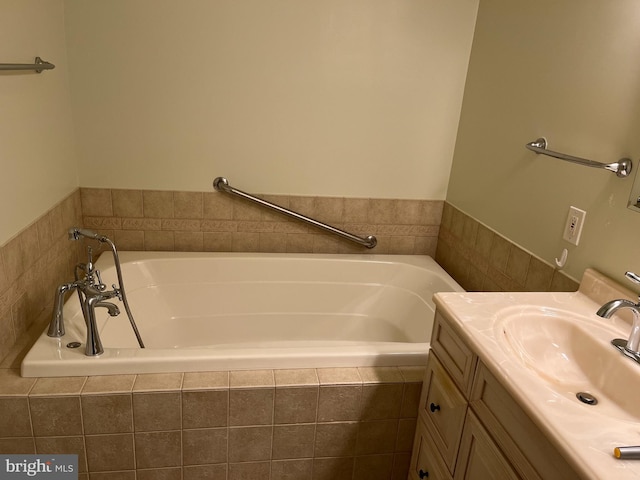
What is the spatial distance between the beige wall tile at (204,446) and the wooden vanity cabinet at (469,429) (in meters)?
0.63

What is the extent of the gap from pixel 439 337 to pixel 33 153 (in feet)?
5.06

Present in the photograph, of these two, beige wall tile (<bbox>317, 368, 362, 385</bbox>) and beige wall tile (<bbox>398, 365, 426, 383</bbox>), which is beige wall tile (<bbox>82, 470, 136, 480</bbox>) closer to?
beige wall tile (<bbox>317, 368, 362, 385</bbox>)

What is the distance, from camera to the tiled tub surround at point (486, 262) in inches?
68.7

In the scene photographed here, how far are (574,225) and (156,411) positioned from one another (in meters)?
1.45

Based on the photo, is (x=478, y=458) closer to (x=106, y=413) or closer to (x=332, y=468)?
(x=332, y=468)

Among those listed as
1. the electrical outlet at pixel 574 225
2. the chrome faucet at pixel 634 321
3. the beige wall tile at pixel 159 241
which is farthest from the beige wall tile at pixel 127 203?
the chrome faucet at pixel 634 321

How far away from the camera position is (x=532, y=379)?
1.04m

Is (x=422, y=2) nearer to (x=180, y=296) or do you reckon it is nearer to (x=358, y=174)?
(x=358, y=174)

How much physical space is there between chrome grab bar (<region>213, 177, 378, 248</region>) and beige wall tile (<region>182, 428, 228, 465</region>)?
44.4 inches

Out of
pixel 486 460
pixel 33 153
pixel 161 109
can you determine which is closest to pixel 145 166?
pixel 161 109

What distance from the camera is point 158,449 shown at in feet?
5.00

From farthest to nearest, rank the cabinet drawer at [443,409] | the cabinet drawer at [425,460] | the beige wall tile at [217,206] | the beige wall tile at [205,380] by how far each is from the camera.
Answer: the beige wall tile at [217,206] → the beige wall tile at [205,380] → the cabinet drawer at [425,460] → the cabinet drawer at [443,409]

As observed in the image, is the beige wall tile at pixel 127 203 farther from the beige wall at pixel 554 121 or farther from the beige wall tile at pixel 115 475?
the beige wall at pixel 554 121

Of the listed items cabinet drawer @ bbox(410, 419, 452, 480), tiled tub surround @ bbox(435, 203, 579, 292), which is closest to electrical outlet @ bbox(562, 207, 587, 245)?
tiled tub surround @ bbox(435, 203, 579, 292)
